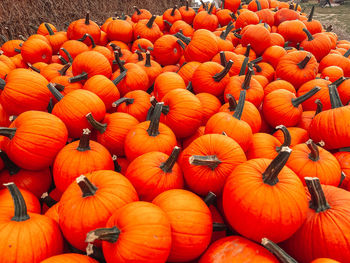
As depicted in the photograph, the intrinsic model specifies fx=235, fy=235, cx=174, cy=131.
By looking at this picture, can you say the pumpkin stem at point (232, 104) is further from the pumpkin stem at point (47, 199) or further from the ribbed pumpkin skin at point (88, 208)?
the pumpkin stem at point (47, 199)

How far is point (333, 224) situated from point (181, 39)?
370 centimetres

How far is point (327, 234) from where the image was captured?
1.35 m

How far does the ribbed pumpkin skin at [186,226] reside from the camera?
4.62 ft

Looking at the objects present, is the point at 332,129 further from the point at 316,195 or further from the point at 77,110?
the point at 77,110

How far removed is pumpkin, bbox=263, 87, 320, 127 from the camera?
2.60 meters

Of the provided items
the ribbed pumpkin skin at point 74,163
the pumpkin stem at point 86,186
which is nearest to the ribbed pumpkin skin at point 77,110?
the ribbed pumpkin skin at point 74,163

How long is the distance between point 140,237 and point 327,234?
3.50 ft

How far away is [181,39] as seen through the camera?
4.23 m

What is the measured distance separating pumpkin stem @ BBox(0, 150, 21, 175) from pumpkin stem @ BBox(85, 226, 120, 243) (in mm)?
1441

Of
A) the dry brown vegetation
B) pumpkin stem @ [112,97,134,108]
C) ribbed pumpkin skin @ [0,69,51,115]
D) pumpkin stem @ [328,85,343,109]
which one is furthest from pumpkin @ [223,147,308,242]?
the dry brown vegetation

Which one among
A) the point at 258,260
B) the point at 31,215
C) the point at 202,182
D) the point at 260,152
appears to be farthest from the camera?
the point at 260,152

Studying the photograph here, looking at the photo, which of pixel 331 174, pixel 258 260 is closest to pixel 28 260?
pixel 258 260

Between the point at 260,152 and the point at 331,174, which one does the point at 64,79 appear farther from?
the point at 331,174

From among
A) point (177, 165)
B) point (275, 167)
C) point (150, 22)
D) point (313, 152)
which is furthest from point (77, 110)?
point (150, 22)
